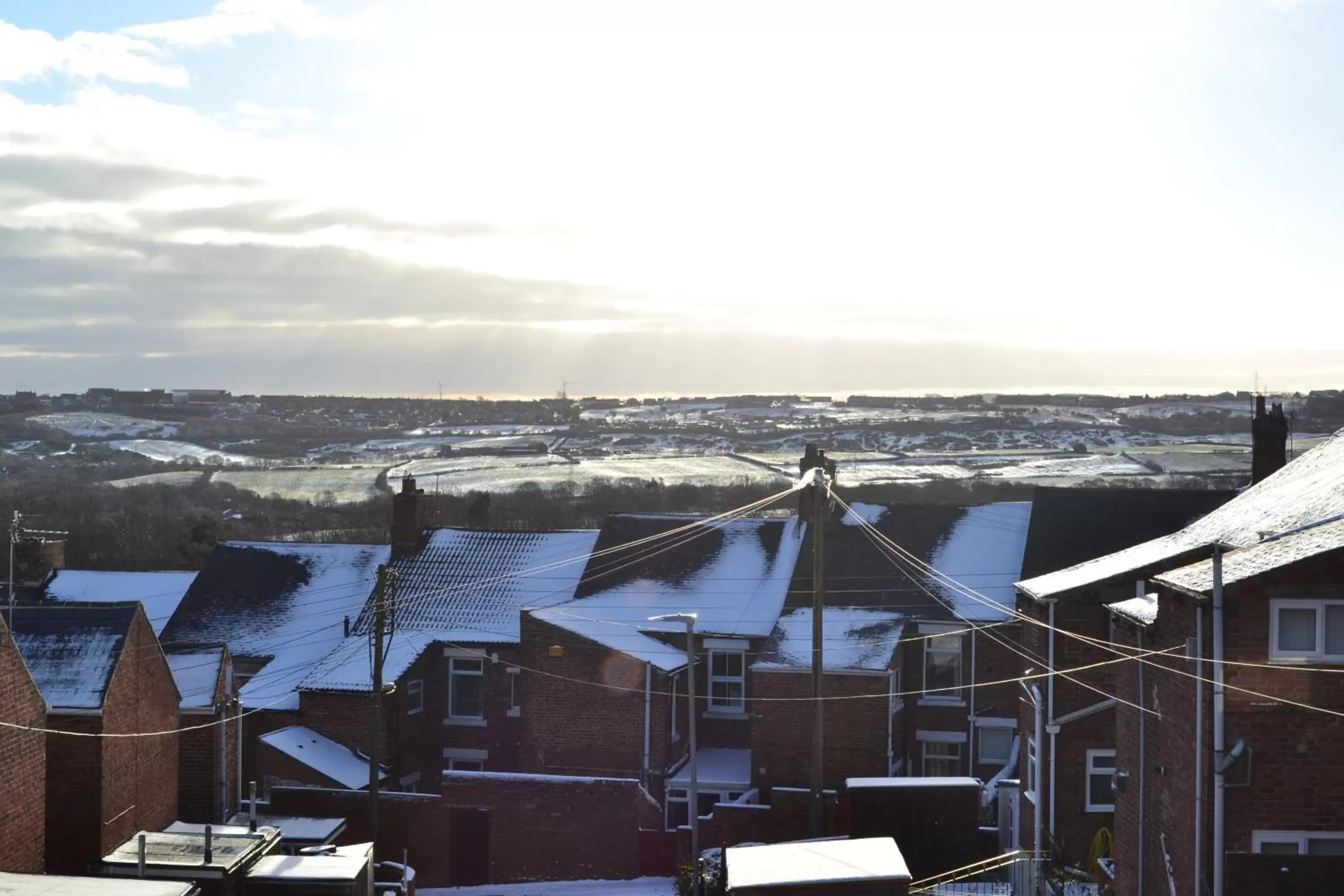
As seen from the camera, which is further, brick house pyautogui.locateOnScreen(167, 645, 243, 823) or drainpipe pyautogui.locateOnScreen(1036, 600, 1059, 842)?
brick house pyautogui.locateOnScreen(167, 645, 243, 823)

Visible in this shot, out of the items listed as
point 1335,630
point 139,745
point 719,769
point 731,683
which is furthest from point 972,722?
point 139,745

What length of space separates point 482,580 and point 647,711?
1004cm

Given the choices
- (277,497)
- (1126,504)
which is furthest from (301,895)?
(277,497)

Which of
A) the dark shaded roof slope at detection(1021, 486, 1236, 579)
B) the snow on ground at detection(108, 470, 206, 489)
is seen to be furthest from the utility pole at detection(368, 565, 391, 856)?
the snow on ground at detection(108, 470, 206, 489)

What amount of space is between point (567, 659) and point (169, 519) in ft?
218

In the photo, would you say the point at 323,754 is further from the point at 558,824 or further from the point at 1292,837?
the point at 1292,837

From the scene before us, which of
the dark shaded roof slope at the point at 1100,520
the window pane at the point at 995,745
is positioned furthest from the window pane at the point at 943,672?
the dark shaded roof slope at the point at 1100,520

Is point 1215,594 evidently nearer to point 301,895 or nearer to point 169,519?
point 301,895

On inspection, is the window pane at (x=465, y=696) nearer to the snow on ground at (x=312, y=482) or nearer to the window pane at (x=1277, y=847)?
the window pane at (x=1277, y=847)

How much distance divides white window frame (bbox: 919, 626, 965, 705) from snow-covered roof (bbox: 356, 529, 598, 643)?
1110cm

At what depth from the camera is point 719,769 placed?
3472cm

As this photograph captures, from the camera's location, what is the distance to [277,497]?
107 metres

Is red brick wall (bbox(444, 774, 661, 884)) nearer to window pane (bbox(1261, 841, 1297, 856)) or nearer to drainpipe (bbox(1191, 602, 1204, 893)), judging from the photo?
drainpipe (bbox(1191, 602, 1204, 893))

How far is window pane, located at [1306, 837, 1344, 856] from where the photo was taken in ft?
52.7
